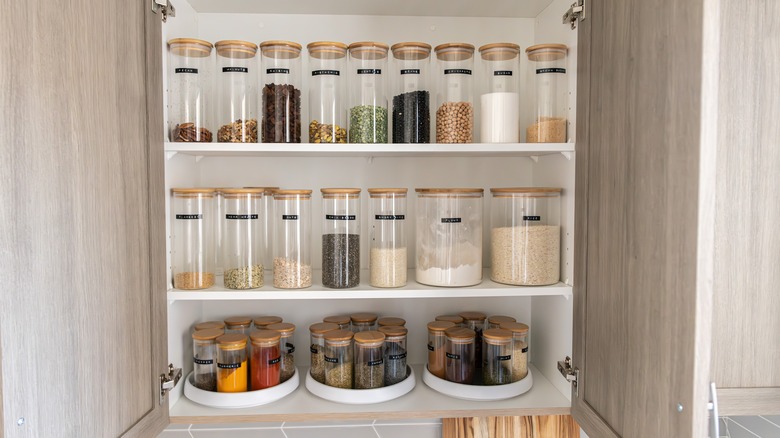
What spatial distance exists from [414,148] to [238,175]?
1.98 feet

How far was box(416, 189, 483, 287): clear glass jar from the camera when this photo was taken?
150 cm

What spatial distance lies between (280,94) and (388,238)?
0.48 meters

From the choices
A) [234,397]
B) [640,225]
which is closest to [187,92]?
[234,397]

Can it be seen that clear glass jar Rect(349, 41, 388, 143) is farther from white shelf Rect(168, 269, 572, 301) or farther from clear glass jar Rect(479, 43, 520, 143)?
white shelf Rect(168, 269, 572, 301)

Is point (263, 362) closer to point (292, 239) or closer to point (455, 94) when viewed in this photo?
point (292, 239)

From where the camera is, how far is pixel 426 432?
1777mm

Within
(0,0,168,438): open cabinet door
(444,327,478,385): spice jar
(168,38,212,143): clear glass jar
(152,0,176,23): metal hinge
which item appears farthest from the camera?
(444,327,478,385): spice jar

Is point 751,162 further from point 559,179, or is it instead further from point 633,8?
point 559,179

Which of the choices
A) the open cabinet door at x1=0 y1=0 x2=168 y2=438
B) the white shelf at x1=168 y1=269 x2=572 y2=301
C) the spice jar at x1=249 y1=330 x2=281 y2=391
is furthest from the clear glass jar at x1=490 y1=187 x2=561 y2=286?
the open cabinet door at x1=0 y1=0 x2=168 y2=438

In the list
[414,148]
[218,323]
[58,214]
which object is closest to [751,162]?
[414,148]

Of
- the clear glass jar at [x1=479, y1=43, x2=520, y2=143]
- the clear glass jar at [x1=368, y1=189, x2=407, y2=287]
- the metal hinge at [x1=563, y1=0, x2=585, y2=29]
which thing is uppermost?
the metal hinge at [x1=563, y1=0, x2=585, y2=29]

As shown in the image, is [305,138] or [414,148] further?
[305,138]

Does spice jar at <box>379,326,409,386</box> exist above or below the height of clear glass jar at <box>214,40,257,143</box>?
below

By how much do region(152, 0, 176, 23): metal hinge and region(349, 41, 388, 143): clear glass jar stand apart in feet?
1.50
